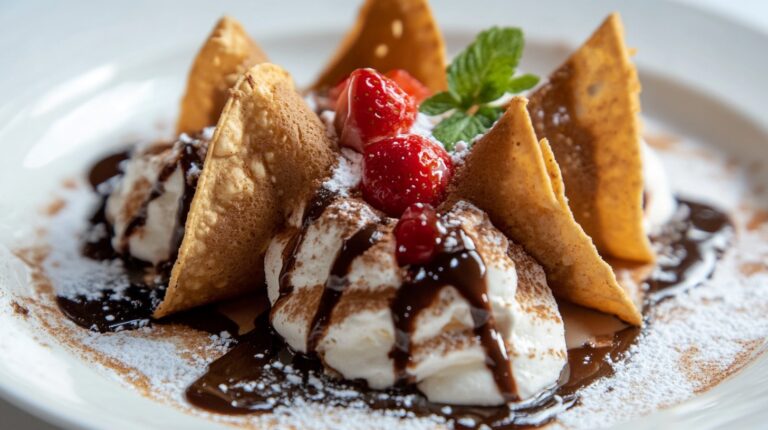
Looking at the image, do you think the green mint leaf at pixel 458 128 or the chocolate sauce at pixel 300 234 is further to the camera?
the green mint leaf at pixel 458 128

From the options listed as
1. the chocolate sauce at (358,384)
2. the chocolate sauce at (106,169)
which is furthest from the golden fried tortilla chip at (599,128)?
the chocolate sauce at (106,169)

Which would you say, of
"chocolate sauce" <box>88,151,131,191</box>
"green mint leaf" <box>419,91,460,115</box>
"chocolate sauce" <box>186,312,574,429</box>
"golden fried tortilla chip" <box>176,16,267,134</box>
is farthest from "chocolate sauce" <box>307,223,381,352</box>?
"chocolate sauce" <box>88,151,131,191</box>

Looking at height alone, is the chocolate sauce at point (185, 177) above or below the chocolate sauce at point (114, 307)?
above

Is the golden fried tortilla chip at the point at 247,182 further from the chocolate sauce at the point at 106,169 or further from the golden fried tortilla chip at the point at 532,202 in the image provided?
the chocolate sauce at the point at 106,169

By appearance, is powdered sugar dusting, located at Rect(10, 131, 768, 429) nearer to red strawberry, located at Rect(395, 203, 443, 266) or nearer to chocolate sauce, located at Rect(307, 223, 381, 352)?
chocolate sauce, located at Rect(307, 223, 381, 352)

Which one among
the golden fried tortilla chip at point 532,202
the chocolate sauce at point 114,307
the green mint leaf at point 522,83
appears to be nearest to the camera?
the golden fried tortilla chip at point 532,202

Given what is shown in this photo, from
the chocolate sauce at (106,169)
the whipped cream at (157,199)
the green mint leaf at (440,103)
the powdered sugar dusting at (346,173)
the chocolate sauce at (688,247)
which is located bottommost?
the chocolate sauce at (688,247)

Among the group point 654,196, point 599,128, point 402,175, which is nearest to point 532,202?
point 402,175
